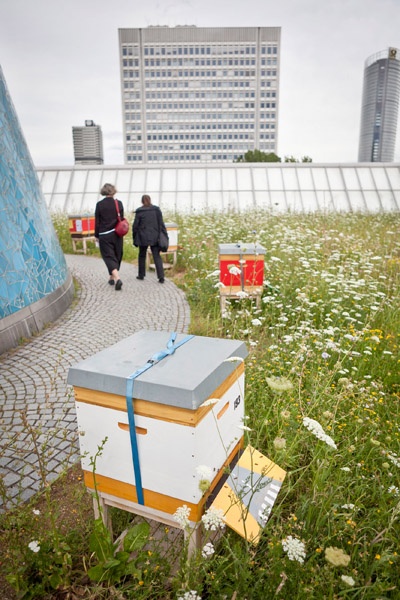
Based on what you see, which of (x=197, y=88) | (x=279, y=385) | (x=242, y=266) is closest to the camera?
(x=279, y=385)

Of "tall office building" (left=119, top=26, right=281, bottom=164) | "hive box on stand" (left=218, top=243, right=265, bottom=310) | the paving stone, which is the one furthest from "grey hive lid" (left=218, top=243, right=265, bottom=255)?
"tall office building" (left=119, top=26, right=281, bottom=164)

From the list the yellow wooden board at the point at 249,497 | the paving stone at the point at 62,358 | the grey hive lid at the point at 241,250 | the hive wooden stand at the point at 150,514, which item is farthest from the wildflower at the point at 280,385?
the grey hive lid at the point at 241,250

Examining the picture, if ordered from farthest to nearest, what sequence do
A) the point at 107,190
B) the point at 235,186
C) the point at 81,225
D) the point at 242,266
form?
the point at 235,186 < the point at 81,225 < the point at 107,190 < the point at 242,266

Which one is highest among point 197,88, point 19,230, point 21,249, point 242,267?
point 197,88

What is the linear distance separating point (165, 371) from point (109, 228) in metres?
6.64

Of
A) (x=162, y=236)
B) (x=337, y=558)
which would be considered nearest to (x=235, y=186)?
(x=162, y=236)

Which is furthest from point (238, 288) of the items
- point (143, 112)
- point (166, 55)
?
point (166, 55)

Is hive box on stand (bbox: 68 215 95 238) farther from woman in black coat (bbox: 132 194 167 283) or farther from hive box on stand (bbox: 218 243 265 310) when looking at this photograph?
hive box on stand (bbox: 218 243 265 310)

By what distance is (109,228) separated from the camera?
26.4 ft

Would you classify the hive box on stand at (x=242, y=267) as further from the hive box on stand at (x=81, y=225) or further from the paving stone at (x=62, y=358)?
the hive box on stand at (x=81, y=225)

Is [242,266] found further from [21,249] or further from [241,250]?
[21,249]

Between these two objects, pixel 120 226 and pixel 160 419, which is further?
pixel 120 226

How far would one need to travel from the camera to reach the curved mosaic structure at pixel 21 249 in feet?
17.8

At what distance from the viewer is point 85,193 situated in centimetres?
1898
